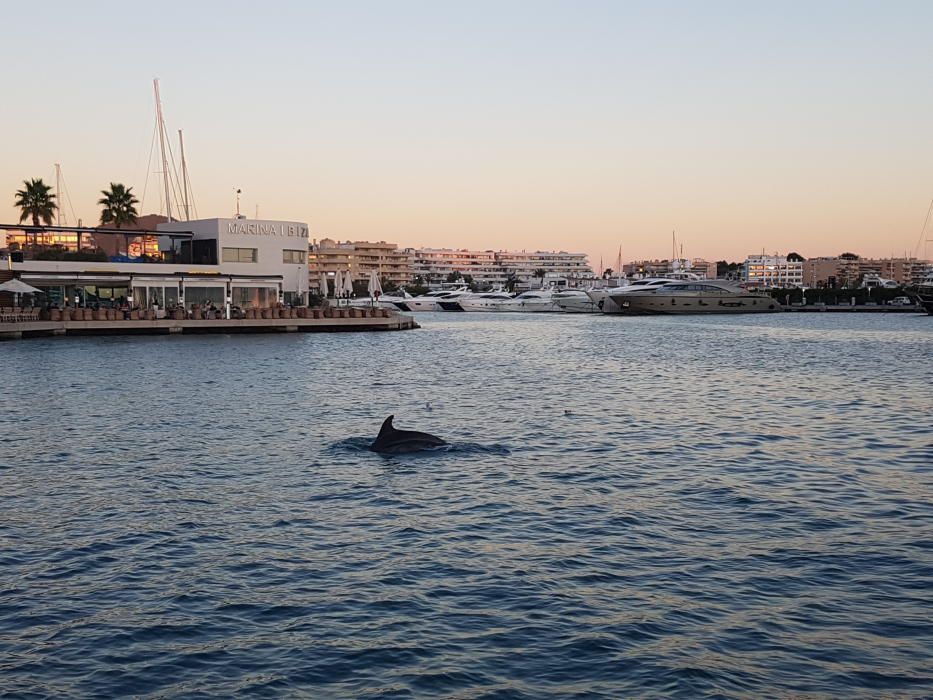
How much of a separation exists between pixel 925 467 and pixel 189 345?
161 feet

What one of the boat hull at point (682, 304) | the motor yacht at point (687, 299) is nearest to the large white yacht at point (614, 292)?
the motor yacht at point (687, 299)

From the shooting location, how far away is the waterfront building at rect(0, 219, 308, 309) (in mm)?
73000

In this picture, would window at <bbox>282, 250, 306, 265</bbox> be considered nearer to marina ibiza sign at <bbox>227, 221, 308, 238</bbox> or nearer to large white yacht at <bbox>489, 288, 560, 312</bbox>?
marina ibiza sign at <bbox>227, 221, 308, 238</bbox>

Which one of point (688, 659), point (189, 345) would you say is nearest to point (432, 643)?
point (688, 659)

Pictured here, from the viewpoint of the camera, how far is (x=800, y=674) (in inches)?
353

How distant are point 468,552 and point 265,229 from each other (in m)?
75.3

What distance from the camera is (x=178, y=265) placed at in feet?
256

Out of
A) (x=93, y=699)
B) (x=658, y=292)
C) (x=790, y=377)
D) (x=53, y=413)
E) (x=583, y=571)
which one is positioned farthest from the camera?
(x=658, y=292)

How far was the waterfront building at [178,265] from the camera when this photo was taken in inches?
2874

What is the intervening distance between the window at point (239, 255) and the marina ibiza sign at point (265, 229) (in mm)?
1586

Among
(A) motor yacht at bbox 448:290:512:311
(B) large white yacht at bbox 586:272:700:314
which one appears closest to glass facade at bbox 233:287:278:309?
(B) large white yacht at bbox 586:272:700:314

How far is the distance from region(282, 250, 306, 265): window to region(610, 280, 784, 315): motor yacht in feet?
218

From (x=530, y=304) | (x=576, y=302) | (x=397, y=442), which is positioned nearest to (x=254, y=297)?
(x=397, y=442)

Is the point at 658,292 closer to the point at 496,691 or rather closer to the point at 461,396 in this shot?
the point at 461,396
